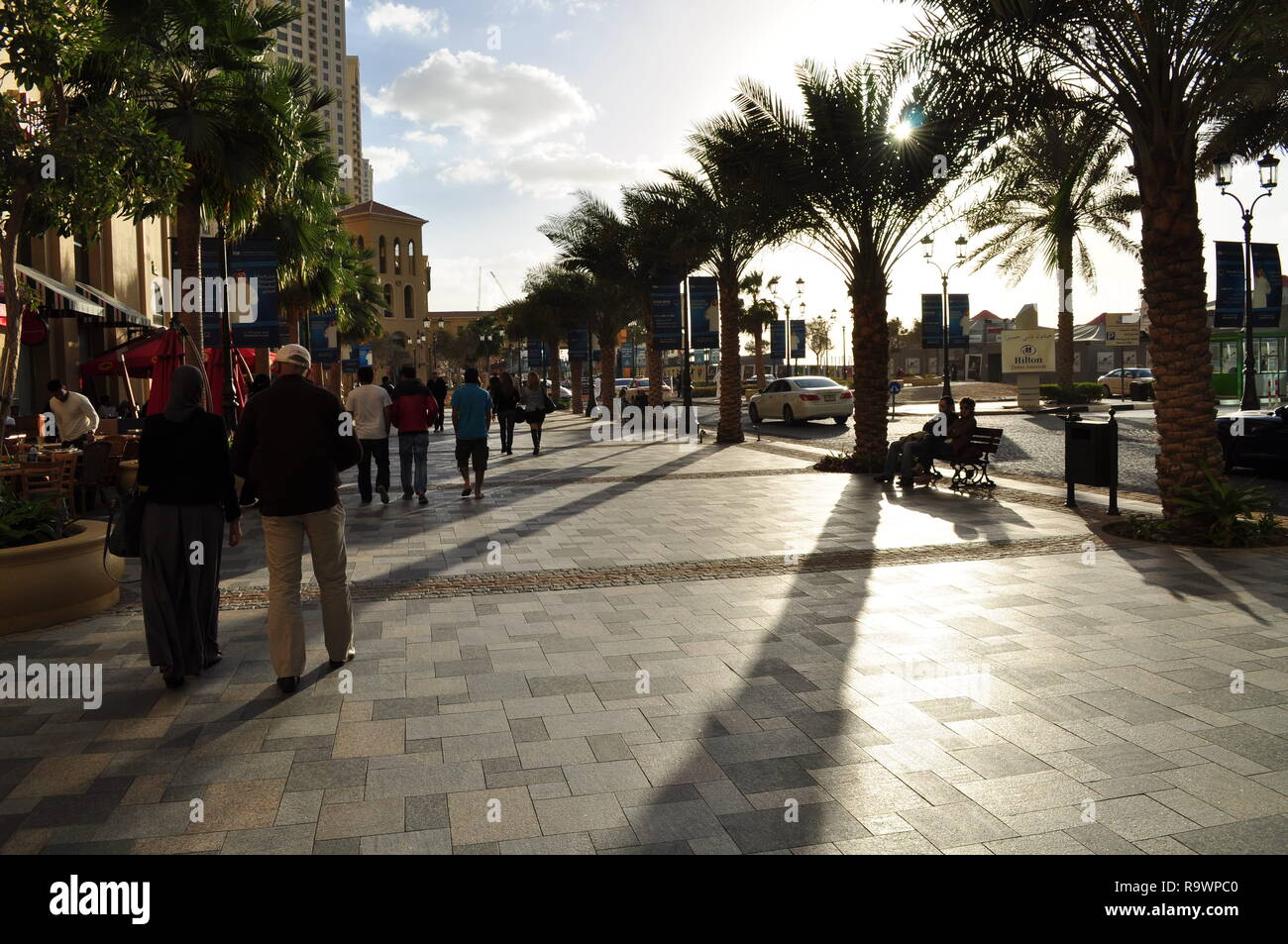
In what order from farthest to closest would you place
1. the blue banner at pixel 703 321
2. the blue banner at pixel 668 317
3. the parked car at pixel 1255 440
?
the blue banner at pixel 668 317 < the blue banner at pixel 703 321 < the parked car at pixel 1255 440

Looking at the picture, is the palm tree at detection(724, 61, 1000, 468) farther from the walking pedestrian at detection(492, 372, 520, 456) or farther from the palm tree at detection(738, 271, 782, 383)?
the palm tree at detection(738, 271, 782, 383)

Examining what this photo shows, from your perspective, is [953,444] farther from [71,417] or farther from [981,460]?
[71,417]

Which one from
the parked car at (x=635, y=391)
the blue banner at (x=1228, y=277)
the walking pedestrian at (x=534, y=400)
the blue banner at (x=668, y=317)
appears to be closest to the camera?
the walking pedestrian at (x=534, y=400)

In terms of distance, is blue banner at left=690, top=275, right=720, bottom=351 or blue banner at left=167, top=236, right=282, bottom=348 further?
blue banner at left=690, top=275, right=720, bottom=351

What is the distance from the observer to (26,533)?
7012 mm

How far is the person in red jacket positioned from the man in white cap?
702 cm

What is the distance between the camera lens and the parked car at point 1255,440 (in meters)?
14.0

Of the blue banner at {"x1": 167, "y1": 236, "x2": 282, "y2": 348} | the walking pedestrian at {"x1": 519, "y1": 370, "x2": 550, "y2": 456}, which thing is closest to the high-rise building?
the walking pedestrian at {"x1": 519, "y1": 370, "x2": 550, "y2": 456}

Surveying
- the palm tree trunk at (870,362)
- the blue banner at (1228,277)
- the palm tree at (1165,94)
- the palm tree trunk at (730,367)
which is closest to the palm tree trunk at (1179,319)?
the palm tree at (1165,94)

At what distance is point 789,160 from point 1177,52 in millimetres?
7143

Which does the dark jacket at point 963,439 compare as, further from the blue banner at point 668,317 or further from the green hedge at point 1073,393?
the green hedge at point 1073,393

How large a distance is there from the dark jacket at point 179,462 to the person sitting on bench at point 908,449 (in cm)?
1038

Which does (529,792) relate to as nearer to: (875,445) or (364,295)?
(875,445)

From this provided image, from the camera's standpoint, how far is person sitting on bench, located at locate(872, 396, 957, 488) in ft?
46.0
